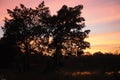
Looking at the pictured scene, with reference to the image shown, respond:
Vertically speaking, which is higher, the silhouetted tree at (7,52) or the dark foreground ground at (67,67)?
the silhouetted tree at (7,52)

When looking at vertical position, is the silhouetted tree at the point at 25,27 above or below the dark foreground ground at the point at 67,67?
above

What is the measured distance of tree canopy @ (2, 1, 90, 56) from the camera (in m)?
54.0

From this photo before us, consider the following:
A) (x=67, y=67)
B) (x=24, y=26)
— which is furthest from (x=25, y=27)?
(x=67, y=67)

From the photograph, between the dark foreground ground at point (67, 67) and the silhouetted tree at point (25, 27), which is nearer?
the dark foreground ground at point (67, 67)

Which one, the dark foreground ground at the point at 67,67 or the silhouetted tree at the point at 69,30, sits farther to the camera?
the silhouetted tree at the point at 69,30

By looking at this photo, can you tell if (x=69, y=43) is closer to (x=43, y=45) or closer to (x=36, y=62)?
(x=43, y=45)

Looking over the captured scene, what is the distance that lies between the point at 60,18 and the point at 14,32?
1072 centimetres

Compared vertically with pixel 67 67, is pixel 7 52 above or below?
above

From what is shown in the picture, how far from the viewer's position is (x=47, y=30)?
56.3 m

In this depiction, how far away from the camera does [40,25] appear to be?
58.4 m

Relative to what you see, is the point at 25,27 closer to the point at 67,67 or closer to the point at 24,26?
the point at 24,26

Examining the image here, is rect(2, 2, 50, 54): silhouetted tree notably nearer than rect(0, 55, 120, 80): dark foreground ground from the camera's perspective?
No

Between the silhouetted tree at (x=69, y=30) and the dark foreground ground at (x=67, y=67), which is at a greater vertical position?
the silhouetted tree at (x=69, y=30)

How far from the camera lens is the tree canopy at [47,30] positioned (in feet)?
177
